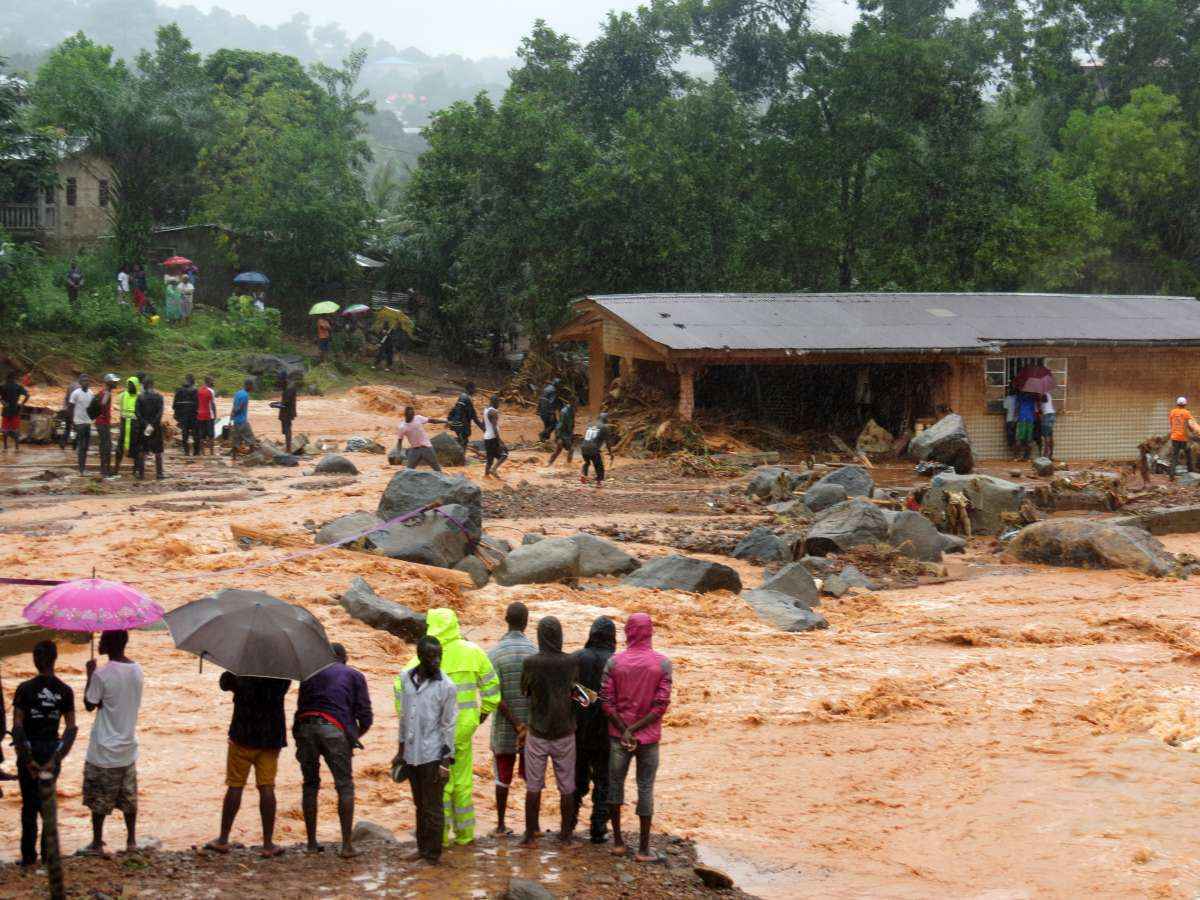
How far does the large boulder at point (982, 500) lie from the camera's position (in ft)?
66.1

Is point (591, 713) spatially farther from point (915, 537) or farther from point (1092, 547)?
point (1092, 547)

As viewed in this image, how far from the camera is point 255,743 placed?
23.8 feet

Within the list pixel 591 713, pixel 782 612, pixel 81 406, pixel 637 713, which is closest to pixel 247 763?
pixel 591 713

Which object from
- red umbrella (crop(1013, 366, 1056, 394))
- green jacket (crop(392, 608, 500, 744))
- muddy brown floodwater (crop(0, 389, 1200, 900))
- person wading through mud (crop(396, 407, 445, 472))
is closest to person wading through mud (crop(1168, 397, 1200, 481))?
red umbrella (crop(1013, 366, 1056, 394))

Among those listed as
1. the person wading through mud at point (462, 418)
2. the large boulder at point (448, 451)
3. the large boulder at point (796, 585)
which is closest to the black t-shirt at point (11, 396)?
the large boulder at point (448, 451)

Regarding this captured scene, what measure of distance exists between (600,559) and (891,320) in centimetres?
1550

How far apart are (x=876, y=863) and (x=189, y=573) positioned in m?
8.49

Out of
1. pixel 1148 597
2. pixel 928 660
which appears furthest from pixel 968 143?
pixel 928 660

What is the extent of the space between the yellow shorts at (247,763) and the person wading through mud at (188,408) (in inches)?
727

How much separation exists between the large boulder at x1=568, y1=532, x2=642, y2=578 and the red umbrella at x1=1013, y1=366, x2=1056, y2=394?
15154 millimetres

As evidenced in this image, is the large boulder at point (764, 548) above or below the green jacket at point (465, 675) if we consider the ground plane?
below

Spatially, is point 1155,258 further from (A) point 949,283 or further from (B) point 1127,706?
(B) point 1127,706

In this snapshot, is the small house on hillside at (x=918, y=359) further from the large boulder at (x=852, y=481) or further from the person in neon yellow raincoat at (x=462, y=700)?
the person in neon yellow raincoat at (x=462, y=700)

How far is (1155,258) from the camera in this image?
163 feet
